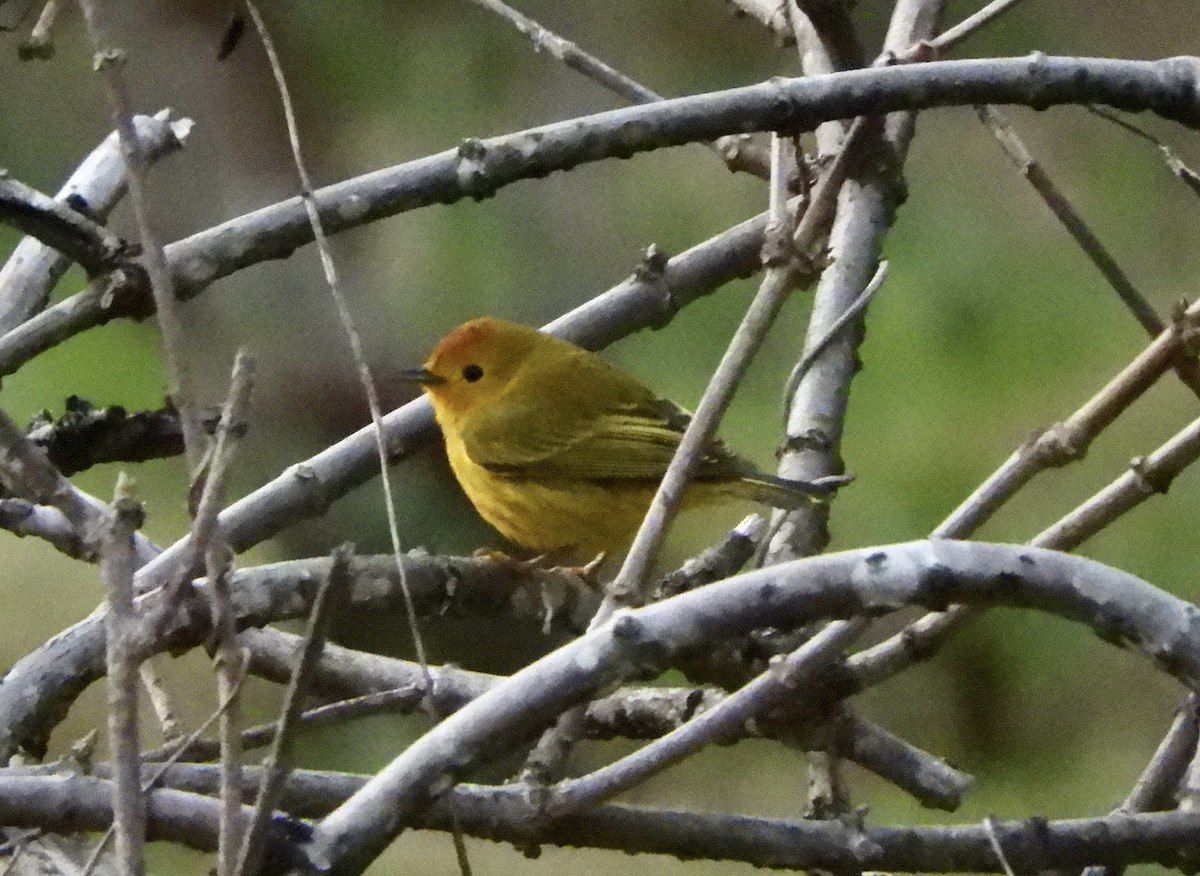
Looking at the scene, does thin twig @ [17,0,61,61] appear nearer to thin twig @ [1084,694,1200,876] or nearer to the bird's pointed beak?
the bird's pointed beak

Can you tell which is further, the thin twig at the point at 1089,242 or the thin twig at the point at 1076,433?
the thin twig at the point at 1089,242

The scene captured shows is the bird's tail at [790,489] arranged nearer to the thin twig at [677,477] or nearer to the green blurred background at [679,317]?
the thin twig at [677,477]

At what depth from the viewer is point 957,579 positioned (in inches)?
49.3

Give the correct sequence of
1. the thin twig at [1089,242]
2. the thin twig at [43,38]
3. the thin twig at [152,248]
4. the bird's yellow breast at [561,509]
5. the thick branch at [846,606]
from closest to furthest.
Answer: the thin twig at [152,248] → the thick branch at [846,606] → the thin twig at [43,38] → the thin twig at [1089,242] → the bird's yellow breast at [561,509]

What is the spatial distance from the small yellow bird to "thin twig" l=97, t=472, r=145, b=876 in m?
1.83

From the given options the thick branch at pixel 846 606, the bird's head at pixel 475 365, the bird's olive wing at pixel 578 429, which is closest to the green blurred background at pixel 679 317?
the bird's olive wing at pixel 578 429

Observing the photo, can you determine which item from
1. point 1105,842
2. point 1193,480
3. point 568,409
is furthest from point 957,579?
point 1193,480

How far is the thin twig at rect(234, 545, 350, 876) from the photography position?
947 mm

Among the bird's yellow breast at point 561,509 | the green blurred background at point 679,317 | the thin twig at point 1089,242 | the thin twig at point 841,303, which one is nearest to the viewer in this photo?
the thin twig at point 1089,242

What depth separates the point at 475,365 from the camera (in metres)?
3.12

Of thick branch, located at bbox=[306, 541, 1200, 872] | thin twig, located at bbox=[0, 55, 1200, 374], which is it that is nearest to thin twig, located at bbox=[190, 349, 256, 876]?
thick branch, located at bbox=[306, 541, 1200, 872]

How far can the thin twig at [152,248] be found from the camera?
1063 mm

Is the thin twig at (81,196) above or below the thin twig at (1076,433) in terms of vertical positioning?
above

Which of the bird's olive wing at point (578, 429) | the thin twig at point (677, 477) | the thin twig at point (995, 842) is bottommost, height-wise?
the thin twig at point (995, 842)
